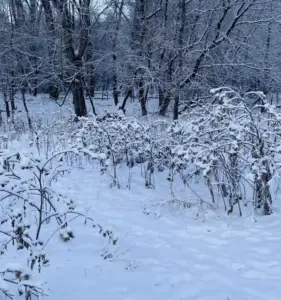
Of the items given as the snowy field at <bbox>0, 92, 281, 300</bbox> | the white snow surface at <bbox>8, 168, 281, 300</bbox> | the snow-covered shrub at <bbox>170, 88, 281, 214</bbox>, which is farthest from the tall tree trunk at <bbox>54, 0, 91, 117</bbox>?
the white snow surface at <bbox>8, 168, 281, 300</bbox>

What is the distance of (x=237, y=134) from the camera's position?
16.4ft

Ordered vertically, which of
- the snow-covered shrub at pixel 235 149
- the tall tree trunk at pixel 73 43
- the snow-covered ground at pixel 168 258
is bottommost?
the snow-covered ground at pixel 168 258

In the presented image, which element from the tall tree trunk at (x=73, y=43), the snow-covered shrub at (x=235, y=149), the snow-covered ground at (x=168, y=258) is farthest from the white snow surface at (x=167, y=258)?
the tall tree trunk at (x=73, y=43)

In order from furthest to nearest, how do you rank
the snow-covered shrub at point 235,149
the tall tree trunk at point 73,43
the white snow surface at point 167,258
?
1. the tall tree trunk at point 73,43
2. the snow-covered shrub at point 235,149
3. the white snow surface at point 167,258

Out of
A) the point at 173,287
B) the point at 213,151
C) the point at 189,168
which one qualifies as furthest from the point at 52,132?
the point at 173,287

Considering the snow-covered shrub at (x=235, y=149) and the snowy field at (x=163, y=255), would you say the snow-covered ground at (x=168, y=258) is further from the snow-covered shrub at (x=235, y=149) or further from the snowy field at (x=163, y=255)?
the snow-covered shrub at (x=235, y=149)

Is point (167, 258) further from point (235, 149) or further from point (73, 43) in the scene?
point (73, 43)

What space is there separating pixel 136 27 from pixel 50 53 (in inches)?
160

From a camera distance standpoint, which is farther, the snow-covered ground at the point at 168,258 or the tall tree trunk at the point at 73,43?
the tall tree trunk at the point at 73,43

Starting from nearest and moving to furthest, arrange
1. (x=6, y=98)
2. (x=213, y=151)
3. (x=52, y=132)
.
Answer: (x=213, y=151) → (x=52, y=132) → (x=6, y=98)

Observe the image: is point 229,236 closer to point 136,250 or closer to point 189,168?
point 136,250

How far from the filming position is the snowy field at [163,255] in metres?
3.27

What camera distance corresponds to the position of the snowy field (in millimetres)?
3273

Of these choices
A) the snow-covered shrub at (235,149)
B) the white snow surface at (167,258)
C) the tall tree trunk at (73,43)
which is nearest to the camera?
the white snow surface at (167,258)
